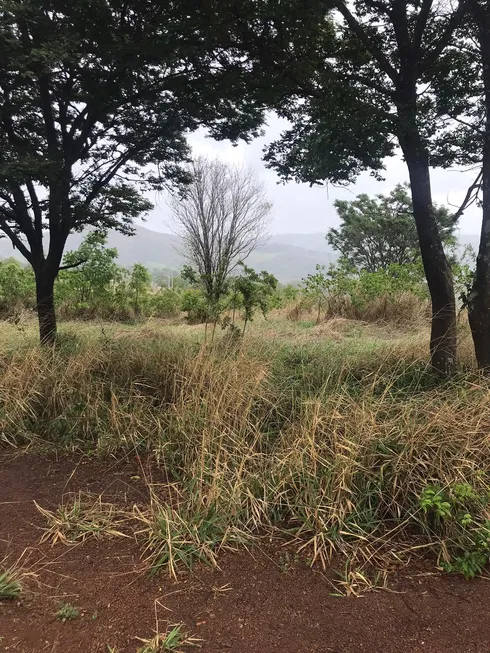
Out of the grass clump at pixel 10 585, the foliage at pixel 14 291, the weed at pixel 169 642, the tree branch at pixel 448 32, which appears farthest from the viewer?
the foliage at pixel 14 291

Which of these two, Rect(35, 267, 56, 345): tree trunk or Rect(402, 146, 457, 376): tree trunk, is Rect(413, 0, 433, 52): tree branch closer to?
Rect(402, 146, 457, 376): tree trunk

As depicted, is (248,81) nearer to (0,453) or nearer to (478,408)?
(478,408)

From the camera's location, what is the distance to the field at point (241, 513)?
6.00 feet

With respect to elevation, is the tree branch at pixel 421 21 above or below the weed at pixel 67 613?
above

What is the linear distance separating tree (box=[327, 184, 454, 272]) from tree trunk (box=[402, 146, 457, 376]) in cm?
1327

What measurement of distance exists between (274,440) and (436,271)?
2537 millimetres

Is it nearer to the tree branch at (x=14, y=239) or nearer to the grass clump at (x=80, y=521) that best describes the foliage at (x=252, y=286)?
the grass clump at (x=80, y=521)

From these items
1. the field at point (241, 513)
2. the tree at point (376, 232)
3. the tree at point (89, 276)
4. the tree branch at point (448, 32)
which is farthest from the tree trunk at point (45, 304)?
the tree at point (376, 232)

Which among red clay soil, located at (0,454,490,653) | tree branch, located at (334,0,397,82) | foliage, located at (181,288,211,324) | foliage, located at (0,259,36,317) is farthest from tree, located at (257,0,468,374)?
foliage, located at (0,259,36,317)

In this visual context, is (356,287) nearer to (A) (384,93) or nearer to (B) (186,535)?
(A) (384,93)

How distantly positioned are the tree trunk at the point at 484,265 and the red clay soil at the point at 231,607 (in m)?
2.45

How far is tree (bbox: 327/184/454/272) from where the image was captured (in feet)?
57.4

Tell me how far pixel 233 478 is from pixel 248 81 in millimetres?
3954

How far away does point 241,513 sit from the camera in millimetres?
2527
